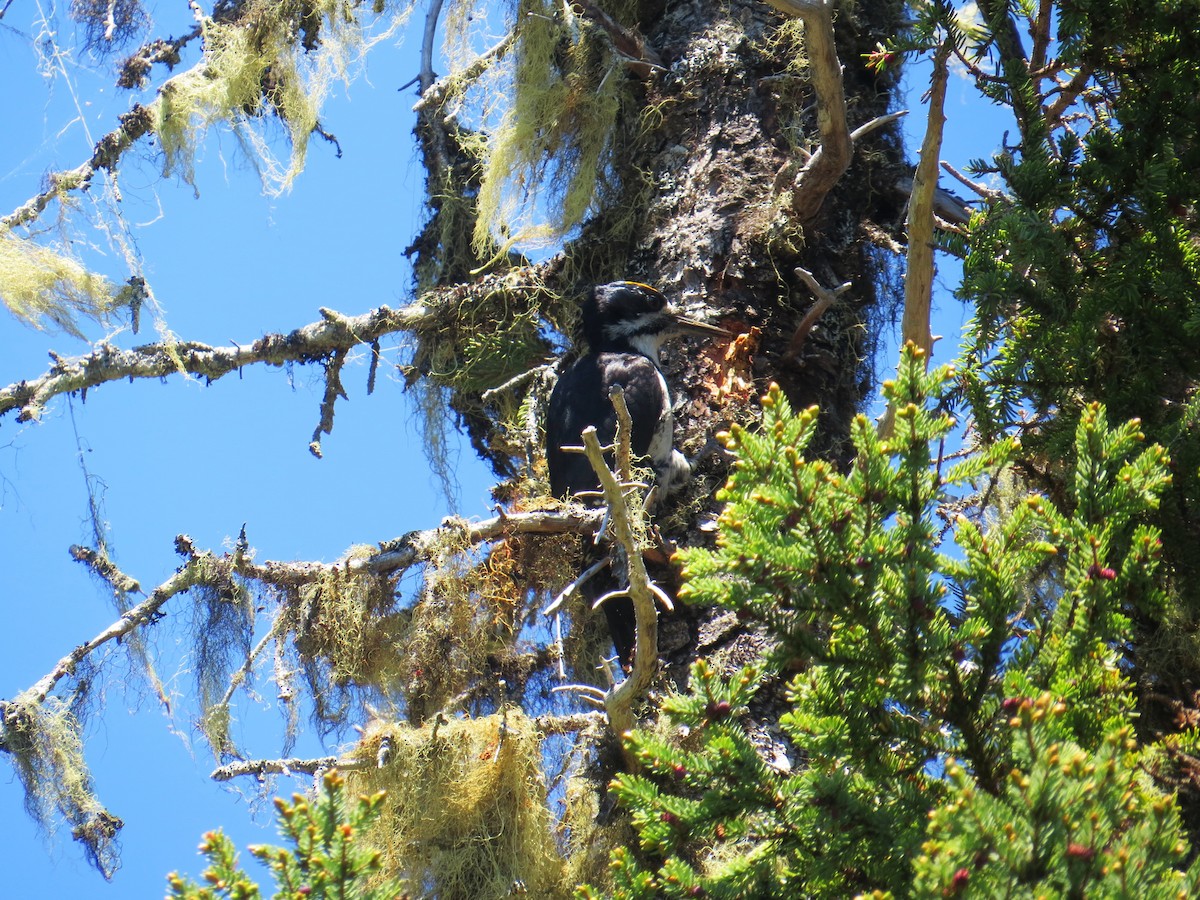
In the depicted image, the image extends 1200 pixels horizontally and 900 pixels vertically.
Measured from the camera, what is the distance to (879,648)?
2.38 meters

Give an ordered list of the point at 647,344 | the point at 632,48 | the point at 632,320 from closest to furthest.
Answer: the point at 647,344, the point at 632,320, the point at 632,48

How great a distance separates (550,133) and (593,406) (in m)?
1.36

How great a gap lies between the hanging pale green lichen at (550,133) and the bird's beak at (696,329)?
3.63 ft

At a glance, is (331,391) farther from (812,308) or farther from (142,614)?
(812,308)

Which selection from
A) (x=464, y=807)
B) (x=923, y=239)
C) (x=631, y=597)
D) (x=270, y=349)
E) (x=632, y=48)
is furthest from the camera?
(x=270, y=349)

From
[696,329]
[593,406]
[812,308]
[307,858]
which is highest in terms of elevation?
→ [593,406]

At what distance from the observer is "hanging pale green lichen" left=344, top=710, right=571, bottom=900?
3.95 meters

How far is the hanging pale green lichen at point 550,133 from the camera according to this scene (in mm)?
5594

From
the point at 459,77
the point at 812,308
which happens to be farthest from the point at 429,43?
the point at 812,308

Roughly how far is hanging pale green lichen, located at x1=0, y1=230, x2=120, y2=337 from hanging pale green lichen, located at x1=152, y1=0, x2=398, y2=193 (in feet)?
2.75

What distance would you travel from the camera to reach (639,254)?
5.23m

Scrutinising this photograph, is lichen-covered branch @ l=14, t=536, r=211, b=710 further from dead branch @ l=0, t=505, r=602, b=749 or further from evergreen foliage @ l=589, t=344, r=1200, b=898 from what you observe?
evergreen foliage @ l=589, t=344, r=1200, b=898

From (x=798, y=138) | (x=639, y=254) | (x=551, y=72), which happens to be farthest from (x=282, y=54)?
(x=798, y=138)

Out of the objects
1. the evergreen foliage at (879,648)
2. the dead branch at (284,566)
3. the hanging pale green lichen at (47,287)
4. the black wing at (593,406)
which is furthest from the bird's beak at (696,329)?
the hanging pale green lichen at (47,287)
